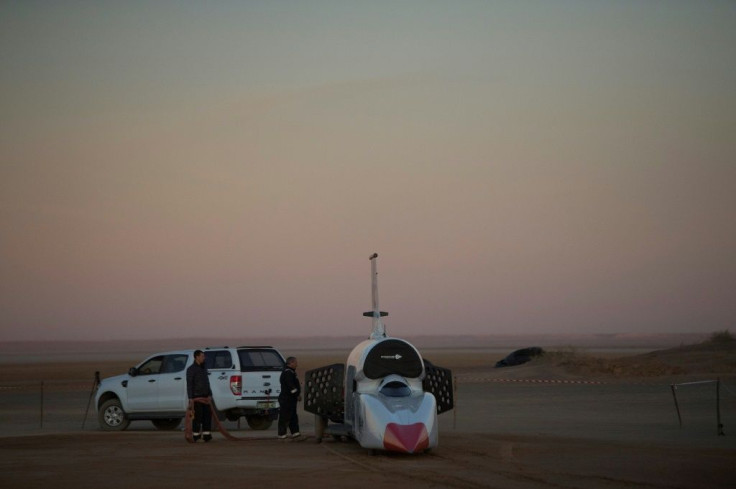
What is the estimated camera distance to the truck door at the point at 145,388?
24.4 metres

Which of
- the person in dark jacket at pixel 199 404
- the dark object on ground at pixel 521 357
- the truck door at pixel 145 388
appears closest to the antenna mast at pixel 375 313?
the person in dark jacket at pixel 199 404

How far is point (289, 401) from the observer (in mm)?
21203

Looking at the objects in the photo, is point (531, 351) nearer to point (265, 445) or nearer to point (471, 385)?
point (471, 385)

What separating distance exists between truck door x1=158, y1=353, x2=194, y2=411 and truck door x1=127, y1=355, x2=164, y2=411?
0.56ft

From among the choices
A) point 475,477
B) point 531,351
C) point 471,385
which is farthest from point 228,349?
point 531,351

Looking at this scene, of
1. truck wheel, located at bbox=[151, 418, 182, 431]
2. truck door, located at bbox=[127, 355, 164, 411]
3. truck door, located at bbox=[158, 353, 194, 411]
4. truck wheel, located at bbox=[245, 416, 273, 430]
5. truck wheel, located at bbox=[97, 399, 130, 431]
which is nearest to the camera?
truck door, located at bbox=[158, 353, 194, 411]

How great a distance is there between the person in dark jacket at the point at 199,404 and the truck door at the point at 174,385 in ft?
9.09

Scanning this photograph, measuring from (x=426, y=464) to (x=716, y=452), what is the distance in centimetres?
545

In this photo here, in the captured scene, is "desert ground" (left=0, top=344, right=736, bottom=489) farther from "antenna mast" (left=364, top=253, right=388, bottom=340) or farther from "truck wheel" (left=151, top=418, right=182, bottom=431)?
"antenna mast" (left=364, top=253, right=388, bottom=340)

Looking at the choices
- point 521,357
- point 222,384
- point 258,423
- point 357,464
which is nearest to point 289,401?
point 222,384

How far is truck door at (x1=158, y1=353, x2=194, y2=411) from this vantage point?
2394 cm

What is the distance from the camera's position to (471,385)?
139 ft

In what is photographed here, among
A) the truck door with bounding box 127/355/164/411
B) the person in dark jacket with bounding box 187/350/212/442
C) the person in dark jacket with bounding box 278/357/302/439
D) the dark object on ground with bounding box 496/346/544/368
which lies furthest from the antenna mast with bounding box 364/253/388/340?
the dark object on ground with bounding box 496/346/544/368

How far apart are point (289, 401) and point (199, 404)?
1894 mm
